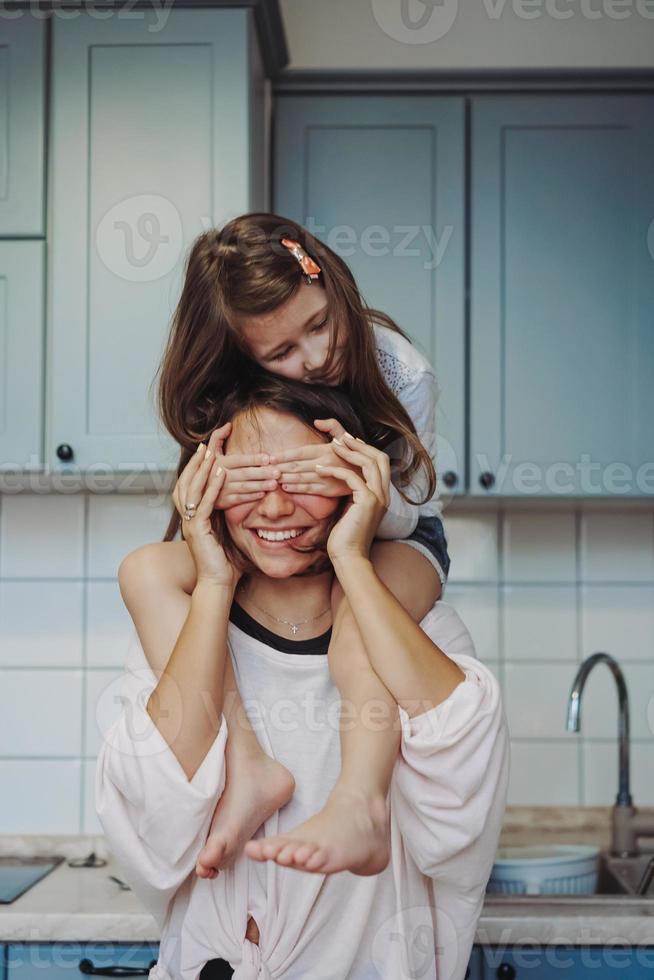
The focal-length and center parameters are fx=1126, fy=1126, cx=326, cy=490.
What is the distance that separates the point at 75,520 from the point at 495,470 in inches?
36.2

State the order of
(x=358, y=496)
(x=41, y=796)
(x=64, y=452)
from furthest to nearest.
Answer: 1. (x=41, y=796)
2. (x=64, y=452)
3. (x=358, y=496)

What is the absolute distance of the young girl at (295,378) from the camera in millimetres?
1225

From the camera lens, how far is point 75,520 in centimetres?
245

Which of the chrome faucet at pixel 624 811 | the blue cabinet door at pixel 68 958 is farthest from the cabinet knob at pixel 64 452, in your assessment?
the chrome faucet at pixel 624 811

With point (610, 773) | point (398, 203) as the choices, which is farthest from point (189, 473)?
point (610, 773)

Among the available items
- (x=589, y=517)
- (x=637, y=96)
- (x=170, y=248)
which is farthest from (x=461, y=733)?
(x=637, y=96)

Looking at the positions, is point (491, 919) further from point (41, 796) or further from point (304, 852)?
point (41, 796)

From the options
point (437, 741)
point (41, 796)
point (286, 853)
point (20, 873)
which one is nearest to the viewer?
point (286, 853)

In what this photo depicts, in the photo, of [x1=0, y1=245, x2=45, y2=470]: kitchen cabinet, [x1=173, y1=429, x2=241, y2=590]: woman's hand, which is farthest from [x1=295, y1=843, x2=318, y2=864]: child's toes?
[x1=0, y1=245, x2=45, y2=470]: kitchen cabinet

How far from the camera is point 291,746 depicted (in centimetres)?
131

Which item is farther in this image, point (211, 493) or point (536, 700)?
point (536, 700)

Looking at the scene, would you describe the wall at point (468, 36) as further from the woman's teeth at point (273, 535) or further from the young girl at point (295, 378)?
the woman's teeth at point (273, 535)

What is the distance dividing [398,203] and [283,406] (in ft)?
3.58

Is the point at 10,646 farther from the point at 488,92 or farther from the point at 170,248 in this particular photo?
the point at 488,92
